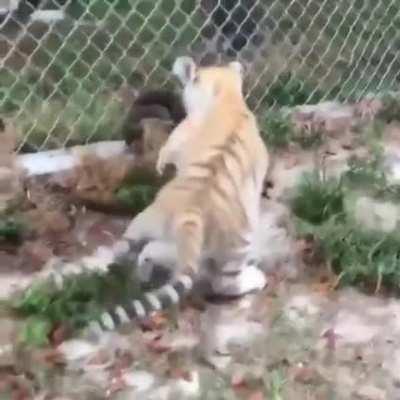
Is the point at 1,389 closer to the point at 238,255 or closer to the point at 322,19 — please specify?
the point at 238,255

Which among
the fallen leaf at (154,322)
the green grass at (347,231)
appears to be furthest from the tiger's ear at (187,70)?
the fallen leaf at (154,322)

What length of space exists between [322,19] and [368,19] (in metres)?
0.27

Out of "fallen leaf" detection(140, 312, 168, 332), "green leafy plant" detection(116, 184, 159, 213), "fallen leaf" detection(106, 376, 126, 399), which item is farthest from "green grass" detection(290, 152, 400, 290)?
"fallen leaf" detection(106, 376, 126, 399)

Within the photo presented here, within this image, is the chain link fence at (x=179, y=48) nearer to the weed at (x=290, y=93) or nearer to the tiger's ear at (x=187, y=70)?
the weed at (x=290, y=93)

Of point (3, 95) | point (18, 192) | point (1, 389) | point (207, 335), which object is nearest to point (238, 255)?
point (207, 335)

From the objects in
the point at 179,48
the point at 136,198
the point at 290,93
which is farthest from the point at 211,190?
the point at 179,48

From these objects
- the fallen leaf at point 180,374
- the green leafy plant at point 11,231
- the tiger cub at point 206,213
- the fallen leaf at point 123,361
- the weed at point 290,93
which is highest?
the tiger cub at point 206,213

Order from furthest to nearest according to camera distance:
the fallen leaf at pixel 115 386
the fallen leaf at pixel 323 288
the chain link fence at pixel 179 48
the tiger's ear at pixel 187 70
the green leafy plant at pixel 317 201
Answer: the chain link fence at pixel 179 48 → the green leafy plant at pixel 317 201 → the tiger's ear at pixel 187 70 → the fallen leaf at pixel 323 288 → the fallen leaf at pixel 115 386

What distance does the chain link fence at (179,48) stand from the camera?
4824 millimetres

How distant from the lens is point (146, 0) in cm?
563

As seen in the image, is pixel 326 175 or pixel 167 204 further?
pixel 326 175

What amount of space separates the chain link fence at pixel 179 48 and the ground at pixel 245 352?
1.53 meters

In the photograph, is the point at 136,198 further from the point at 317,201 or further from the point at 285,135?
the point at 285,135

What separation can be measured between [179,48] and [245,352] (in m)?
2.66
